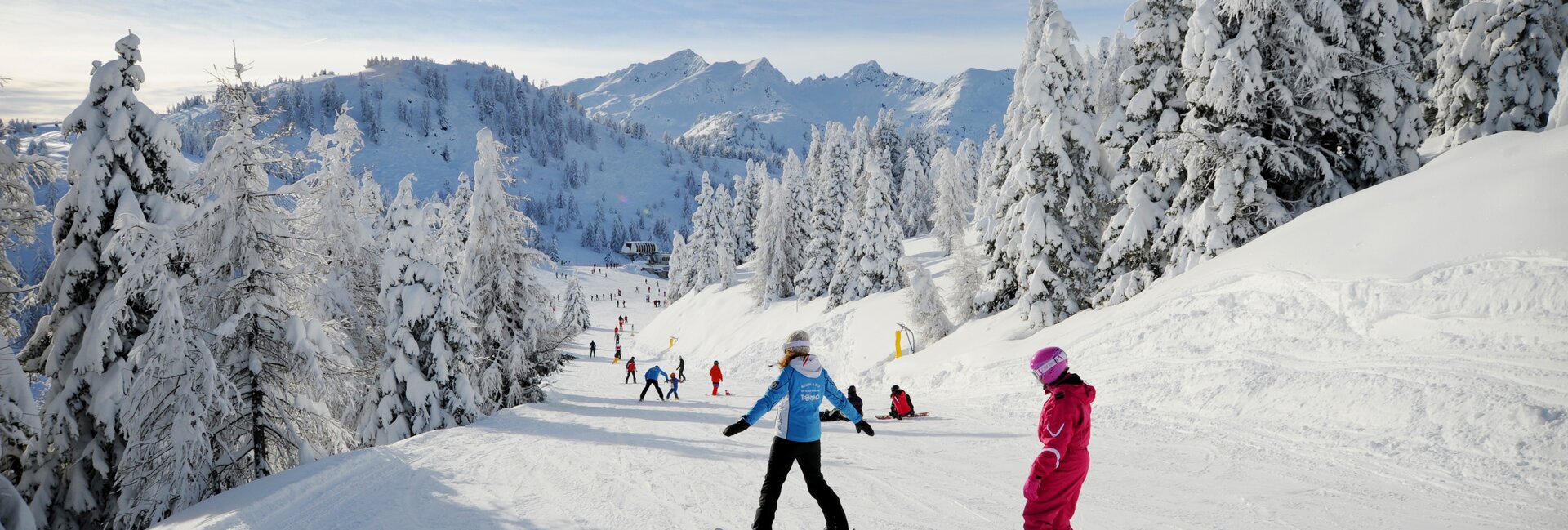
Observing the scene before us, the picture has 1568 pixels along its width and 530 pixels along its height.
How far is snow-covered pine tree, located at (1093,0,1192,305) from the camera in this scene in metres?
19.9

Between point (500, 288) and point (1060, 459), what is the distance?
70.1 ft

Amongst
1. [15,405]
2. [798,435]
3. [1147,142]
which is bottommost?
[15,405]

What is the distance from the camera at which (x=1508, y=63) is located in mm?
21641

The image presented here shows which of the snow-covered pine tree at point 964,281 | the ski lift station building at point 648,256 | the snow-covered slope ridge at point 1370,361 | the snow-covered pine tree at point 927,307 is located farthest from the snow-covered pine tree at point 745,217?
the ski lift station building at point 648,256

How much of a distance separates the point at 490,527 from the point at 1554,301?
14249 mm

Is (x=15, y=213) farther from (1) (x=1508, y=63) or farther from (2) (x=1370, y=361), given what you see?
(1) (x=1508, y=63)

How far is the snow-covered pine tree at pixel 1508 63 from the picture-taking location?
21406 mm

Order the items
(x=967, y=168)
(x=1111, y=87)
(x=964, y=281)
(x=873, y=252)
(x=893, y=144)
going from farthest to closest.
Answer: (x=893, y=144) < (x=967, y=168) < (x=873, y=252) < (x=1111, y=87) < (x=964, y=281)

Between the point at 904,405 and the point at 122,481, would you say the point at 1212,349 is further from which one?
the point at 122,481

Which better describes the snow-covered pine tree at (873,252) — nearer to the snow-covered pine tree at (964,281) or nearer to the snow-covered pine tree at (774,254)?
the snow-covered pine tree at (964,281)

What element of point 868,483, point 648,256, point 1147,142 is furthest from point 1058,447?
point 648,256

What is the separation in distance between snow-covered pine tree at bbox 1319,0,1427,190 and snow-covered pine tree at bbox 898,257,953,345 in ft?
45.3

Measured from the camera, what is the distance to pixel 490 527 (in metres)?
8.00

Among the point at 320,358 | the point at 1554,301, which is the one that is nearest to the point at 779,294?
the point at 320,358
